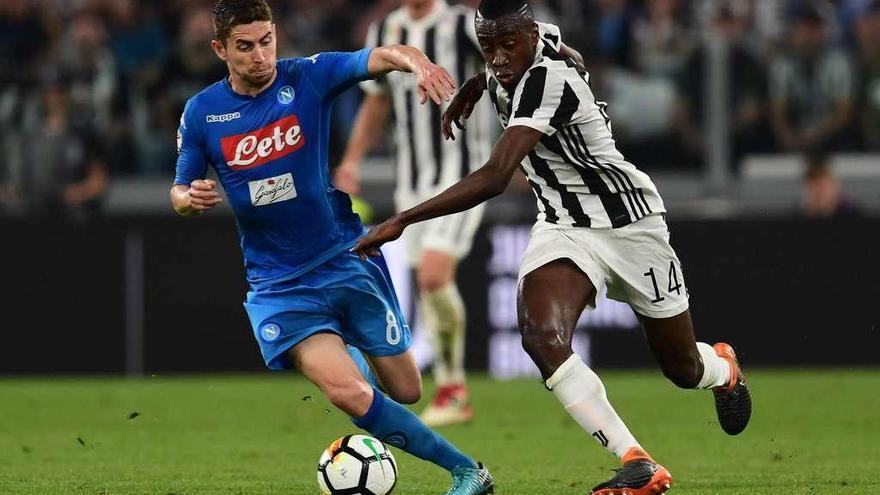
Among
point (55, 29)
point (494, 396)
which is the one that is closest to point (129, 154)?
point (55, 29)

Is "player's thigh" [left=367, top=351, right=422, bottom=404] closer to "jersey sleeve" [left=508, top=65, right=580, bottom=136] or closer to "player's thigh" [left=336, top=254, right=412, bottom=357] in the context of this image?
"player's thigh" [left=336, top=254, right=412, bottom=357]

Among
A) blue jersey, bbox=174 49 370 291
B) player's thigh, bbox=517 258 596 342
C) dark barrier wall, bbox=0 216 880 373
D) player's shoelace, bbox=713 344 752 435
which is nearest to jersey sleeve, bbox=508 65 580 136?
player's thigh, bbox=517 258 596 342

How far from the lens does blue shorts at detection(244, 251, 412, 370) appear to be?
260 inches

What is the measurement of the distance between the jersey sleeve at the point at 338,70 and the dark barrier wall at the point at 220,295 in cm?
676

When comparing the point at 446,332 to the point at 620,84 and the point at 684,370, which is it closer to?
the point at 684,370

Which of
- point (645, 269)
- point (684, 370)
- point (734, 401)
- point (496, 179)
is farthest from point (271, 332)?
point (734, 401)

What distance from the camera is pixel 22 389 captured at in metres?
12.8

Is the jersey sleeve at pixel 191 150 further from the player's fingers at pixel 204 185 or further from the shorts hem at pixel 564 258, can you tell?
the shorts hem at pixel 564 258

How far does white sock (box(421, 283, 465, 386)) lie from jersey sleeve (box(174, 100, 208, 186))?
145 inches

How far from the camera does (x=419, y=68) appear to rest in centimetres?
616

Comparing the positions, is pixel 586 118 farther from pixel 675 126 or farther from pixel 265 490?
pixel 675 126

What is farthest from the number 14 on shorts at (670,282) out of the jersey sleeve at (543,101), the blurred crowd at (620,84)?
the blurred crowd at (620,84)

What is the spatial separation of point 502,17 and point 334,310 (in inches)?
57.2

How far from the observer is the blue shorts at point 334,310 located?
6.60m
